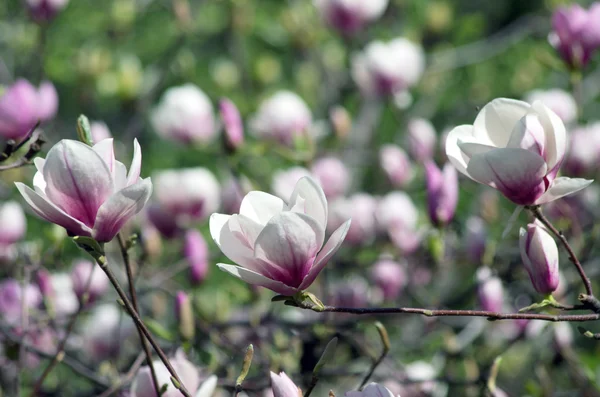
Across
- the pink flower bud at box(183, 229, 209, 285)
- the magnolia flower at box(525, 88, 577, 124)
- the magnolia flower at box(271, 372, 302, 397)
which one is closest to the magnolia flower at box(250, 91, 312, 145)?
the pink flower bud at box(183, 229, 209, 285)

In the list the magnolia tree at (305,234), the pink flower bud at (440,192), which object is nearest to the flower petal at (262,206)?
the magnolia tree at (305,234)

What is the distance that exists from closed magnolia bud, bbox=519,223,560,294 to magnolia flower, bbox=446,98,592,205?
0.03 metres

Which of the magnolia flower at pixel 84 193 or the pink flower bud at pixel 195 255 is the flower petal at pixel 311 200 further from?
the pink flower bud at pixel 195 255

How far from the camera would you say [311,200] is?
61 cm

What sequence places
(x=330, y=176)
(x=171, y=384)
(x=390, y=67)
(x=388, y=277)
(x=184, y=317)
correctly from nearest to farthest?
(x=171, y=384)
(x=184, y=317)
(x=388, y=277)
(x=330, y=176)
(x=390, y=67)

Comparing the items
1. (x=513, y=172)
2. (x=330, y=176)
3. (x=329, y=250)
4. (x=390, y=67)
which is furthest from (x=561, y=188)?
(x=390, y=67)

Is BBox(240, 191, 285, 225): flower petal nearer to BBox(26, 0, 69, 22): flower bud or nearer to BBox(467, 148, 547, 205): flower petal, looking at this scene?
BBox(467, 148, 547, 205): flower petal

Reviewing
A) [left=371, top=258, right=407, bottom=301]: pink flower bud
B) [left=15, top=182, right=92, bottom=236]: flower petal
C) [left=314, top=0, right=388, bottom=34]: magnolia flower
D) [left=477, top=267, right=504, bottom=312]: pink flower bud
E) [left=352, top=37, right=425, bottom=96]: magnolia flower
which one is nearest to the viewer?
[left=15, top=182, right=92, bottom=236]: flower petal

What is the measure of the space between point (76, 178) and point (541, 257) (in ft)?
1.32

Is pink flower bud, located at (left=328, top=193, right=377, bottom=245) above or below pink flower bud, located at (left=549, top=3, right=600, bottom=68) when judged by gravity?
below

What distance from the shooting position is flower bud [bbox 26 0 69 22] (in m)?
1.44

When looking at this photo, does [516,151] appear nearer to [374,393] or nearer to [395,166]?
[374,393]

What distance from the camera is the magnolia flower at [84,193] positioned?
1.90 ft

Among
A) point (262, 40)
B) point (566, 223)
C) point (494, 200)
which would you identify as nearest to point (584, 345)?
point (494, 200)
